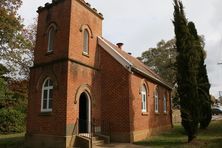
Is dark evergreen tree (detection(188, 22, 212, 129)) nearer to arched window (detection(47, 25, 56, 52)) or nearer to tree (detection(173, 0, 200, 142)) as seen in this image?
tree (detection(173, 0, 200, 142))

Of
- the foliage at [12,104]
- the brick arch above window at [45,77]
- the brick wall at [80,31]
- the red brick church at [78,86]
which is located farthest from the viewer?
the foliage at [12,104]

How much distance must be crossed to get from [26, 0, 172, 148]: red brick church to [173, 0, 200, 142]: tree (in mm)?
3077

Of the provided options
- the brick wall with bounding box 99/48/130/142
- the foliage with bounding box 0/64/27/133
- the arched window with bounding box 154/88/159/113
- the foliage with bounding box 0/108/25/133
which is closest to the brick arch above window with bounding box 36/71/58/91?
the brick wall with bounding box 99/48/130/142

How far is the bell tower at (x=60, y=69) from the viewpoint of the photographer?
13.8 metres

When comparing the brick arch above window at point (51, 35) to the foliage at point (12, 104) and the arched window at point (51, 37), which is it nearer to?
the arched window at point (51, 37)

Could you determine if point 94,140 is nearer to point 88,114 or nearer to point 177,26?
point 88,114

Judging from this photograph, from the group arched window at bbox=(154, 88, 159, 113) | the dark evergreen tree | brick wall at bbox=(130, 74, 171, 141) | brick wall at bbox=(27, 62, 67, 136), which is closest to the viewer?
brick wall at bbox=(27, 62, 67, 136)

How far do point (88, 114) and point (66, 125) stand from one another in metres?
2.50

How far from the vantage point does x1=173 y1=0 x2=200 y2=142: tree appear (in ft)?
51.0

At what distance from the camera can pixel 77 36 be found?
15508mm

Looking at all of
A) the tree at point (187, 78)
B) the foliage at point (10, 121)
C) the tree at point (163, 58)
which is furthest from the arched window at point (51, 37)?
the tree at point (163, 58)

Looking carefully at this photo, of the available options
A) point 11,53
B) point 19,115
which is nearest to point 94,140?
point 19,115

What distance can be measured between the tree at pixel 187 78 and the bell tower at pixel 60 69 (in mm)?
5938

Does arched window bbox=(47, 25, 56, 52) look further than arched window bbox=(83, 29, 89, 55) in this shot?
No
